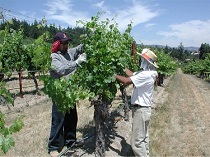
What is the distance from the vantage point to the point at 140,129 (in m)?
5.11

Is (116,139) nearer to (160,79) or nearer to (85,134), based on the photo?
(85,134)

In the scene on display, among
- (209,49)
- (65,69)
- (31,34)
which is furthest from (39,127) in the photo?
(209,49)

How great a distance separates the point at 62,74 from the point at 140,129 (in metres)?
1.74

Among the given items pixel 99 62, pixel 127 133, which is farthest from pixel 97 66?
pixel 127 133

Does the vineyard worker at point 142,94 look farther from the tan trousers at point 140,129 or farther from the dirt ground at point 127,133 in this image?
the dirt ground at point 127,133

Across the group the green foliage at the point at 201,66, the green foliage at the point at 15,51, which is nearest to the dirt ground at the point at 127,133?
the green foliage at the point at 15,51

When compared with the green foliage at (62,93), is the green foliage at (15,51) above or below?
above

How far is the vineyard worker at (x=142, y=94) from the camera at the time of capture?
484 centimetres

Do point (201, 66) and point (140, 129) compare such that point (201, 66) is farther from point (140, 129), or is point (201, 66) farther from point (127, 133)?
point (140, 129)

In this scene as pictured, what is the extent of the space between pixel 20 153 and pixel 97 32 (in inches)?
120

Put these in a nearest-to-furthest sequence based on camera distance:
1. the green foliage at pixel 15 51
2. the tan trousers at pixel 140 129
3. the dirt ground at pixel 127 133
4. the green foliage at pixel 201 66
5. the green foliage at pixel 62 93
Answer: the green foliage at pixel 62 93, the tan trousers at pixel 140 129, the dirt ground at pixel 127 133, the green foliage at pixel 15 51, the green foliage at pixel 201 66

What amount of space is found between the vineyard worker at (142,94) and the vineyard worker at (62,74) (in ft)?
2.93

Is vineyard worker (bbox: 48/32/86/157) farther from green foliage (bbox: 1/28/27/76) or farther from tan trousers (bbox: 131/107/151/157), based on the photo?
green foliage (bbox: 1/28/27/76)

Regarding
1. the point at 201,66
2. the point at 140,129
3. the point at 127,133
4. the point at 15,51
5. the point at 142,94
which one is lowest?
the point at 127,133
